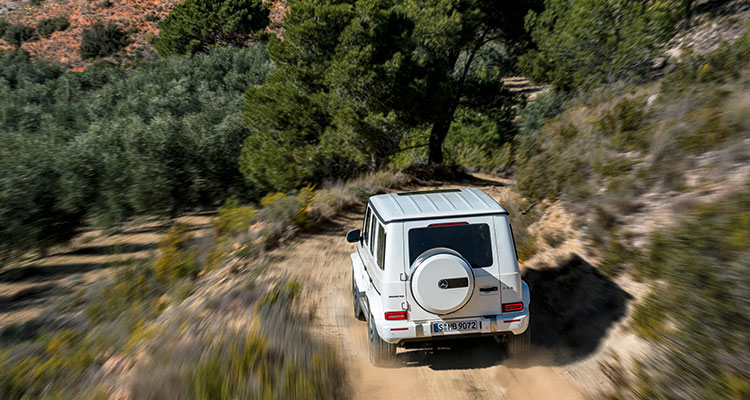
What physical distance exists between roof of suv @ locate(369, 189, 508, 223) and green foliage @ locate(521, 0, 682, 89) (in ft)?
38.7

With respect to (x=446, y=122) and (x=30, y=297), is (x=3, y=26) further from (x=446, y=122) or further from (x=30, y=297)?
(x=446, y=122)

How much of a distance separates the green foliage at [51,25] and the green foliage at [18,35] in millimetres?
1099

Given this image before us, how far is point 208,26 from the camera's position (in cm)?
4747

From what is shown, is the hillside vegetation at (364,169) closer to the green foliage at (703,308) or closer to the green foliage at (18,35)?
the green foliage at (703,308)

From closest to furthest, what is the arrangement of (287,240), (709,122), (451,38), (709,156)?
(709,156), (709,122), (287,240), (451,38)

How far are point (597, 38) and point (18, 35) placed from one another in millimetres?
74111

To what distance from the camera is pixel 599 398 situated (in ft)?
14.6

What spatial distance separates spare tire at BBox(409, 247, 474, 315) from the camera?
4.59m

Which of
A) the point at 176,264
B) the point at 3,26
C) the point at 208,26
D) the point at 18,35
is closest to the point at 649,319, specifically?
the point at 176,264

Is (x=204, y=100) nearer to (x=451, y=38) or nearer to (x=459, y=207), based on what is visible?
(x=451, y=38)

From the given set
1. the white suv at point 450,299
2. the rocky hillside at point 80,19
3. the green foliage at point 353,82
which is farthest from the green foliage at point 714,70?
the rocky hillside at point 80,19

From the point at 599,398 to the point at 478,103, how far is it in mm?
15665

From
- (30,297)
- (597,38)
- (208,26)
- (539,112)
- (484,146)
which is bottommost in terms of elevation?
(30,297)

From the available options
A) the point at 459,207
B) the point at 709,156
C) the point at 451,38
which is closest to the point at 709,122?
the point at 709,156
